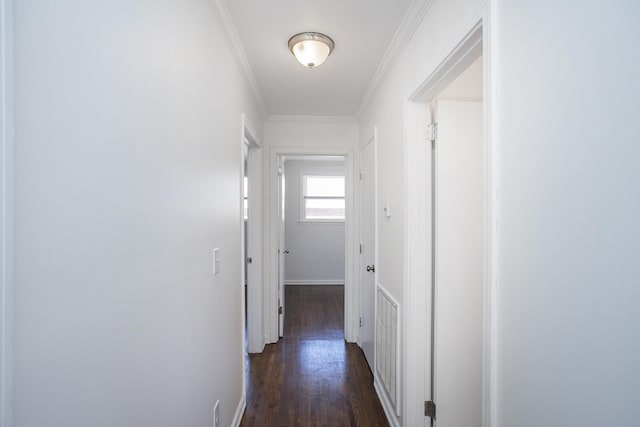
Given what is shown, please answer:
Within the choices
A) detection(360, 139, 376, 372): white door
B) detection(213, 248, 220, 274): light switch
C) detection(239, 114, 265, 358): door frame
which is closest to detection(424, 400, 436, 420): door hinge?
detection(360, 139, 376, 372): white door

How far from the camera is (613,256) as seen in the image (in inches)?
23.4

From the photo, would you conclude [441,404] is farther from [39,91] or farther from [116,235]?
[39,91]

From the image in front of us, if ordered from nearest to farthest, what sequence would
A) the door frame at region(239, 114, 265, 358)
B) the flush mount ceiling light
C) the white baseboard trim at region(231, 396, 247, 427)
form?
1. the flush mount ceiling light
2. the white baseboard trim at region(231, 396, 247, 427)
3. the door frame at region(239, 114, 265, 358)

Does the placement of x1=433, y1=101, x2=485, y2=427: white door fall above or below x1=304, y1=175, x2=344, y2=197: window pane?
below

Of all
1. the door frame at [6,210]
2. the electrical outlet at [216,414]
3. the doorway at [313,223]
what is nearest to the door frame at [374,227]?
the electrical outlet at [216,414]

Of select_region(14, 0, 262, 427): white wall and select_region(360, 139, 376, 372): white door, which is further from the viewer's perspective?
select_region(360, 139, 376, 372): white door

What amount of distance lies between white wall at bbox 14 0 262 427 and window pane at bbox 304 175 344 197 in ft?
14.2

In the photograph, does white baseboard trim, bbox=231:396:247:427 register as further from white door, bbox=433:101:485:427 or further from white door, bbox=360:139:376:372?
white door, bbox=433:101:485:427

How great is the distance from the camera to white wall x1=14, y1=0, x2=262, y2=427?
51 centimetres

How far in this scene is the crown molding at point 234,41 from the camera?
147 centimetres

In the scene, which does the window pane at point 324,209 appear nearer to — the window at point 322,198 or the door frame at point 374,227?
the window at point 322,198

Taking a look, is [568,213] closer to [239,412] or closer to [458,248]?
[458,248]

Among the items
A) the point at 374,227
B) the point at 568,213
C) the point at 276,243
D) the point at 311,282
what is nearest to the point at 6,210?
the point at 568,213

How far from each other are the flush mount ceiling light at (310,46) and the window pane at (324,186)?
12.7 feet
